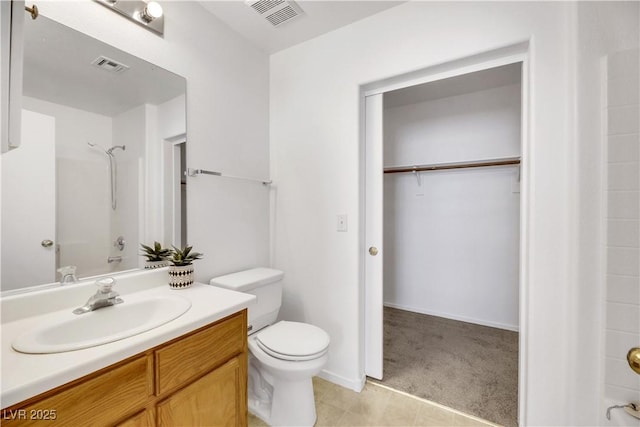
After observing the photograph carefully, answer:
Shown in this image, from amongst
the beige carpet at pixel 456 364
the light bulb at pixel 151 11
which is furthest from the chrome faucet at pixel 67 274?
the beige carpet at pixel 456 364

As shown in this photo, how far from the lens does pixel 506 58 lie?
144 centimetres

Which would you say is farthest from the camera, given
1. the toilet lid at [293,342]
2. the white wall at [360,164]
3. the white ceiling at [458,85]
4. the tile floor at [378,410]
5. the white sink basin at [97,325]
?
the white ceiling at [458,85]

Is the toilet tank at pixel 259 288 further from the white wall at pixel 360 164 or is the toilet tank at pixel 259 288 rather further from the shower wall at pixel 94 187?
the shower wall at pixel 94 187

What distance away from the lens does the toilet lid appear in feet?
4.49

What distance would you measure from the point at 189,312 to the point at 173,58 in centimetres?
136

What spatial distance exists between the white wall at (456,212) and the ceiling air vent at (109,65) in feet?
8.35

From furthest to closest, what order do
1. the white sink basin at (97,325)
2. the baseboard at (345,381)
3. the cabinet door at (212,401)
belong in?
the baseboard at (345,381)
the cabinet door at (212,401)
the white sink basin at (97,325)

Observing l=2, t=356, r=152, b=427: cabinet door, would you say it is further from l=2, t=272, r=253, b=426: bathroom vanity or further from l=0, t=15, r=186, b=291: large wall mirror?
l=0, t=15, r=186, b=291: large wall mirror

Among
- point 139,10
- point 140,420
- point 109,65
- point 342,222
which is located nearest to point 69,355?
point 140,420

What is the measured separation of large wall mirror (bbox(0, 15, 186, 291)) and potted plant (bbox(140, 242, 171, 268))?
35mm

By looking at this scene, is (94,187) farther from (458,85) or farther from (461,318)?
(461,318)

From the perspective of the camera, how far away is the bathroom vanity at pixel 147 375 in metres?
0.66

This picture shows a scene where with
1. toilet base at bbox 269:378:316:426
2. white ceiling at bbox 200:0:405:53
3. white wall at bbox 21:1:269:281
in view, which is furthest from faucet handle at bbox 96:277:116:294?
white ceiling at bbox 200:0:405:53

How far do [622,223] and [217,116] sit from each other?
2.09 meters
